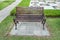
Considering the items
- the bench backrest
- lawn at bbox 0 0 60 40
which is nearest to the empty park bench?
the bench backrest

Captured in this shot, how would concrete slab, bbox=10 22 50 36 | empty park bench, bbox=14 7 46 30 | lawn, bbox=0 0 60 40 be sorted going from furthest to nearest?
empty park bench, bbox=14 7 46 30 < concrete slab, bbox=10 22 50 36 < lawn, bbox=0 0 60 40

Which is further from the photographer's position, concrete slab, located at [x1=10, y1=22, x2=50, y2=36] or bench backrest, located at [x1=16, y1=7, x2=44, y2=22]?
bench backrest, located at [x1=16, y1=7, x2=44, y2=22]

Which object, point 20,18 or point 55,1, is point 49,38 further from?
point 55,1

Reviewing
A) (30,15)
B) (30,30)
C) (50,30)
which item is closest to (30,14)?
(30,15)

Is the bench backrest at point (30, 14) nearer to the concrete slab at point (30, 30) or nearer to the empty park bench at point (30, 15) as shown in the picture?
the empty park bench at point (30, 15)

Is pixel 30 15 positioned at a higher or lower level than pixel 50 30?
higher

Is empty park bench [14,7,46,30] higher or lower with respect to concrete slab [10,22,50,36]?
higher

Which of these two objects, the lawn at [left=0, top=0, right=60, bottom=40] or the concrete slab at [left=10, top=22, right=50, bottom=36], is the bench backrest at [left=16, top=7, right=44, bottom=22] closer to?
the concrete slab at [left=10, top=22, right=50, bottom=36]

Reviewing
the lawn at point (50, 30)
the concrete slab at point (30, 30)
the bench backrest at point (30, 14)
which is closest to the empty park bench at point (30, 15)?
the bench backrest at point (30, 14)

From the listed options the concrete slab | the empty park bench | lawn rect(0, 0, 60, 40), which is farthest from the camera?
the empty park bench

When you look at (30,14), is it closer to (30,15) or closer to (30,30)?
(30,15)

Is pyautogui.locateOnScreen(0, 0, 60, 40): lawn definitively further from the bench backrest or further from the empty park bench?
the bench backrest

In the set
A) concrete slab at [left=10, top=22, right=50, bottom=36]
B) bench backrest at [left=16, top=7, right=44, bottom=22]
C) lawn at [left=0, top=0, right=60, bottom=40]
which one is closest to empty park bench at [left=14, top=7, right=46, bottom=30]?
bench backrest at [left=16, top=7, right=44, bottom=22]

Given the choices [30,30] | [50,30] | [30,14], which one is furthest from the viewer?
[30,14]
